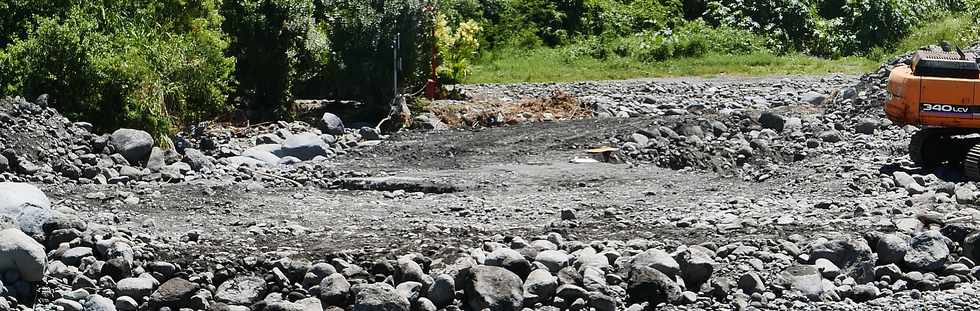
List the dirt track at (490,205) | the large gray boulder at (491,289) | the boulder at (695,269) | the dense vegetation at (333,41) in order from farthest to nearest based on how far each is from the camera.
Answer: the dense vegetation at (333,41)
the dirt track at (490,205)
the boulder at (695,269)
the large gray boulder at (491,289)

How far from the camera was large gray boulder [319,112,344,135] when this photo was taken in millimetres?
19719

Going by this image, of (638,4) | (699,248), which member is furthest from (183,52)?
(638,4)

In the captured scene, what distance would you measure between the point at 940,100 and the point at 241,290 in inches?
309

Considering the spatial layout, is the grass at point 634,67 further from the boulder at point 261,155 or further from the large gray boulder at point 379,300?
the large gray boulder at point 379,300

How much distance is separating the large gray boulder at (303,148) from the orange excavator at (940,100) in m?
6.54

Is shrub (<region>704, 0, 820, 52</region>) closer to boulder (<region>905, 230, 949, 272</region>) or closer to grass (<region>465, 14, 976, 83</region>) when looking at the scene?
grass (<region>465, 14, 976, 83</region>)

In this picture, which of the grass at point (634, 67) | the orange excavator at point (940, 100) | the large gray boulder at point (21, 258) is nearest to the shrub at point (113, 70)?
the large gray boulder at point (21, 258)

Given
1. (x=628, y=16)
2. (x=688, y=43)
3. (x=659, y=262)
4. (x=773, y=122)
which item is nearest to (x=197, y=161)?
(x=659, y=262)

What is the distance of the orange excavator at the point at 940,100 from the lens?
599 inches

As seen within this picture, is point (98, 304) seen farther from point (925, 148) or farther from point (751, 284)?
point (925, 148)

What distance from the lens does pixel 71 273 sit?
10.9 metres

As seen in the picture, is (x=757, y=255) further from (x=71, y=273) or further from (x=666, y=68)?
(x=666, y=68)

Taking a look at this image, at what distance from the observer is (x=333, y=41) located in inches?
832

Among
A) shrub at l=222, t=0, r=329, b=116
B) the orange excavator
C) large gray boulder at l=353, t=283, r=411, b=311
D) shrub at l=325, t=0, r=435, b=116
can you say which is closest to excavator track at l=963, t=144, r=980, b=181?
the orange excavator
